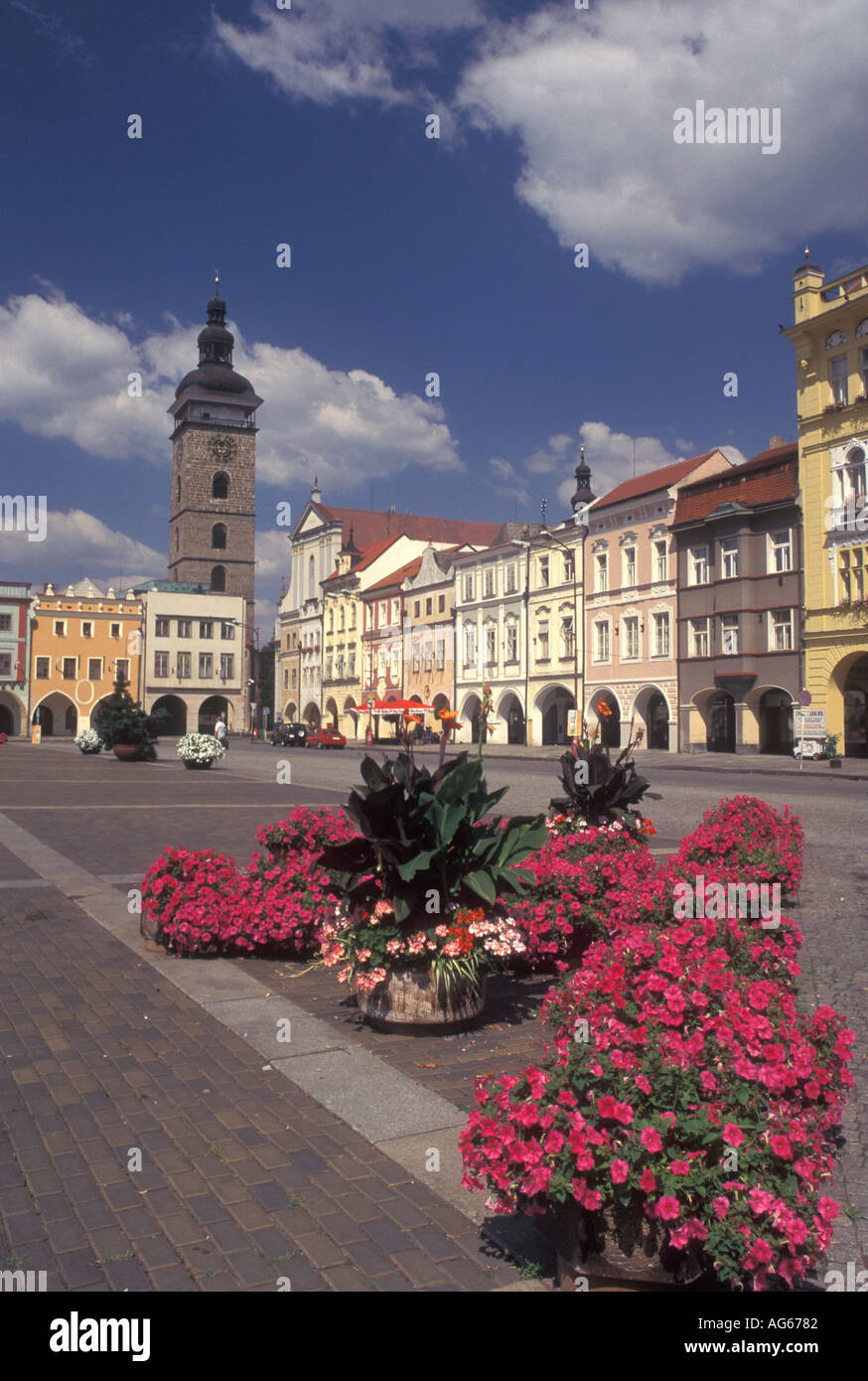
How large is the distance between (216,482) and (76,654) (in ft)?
79.0

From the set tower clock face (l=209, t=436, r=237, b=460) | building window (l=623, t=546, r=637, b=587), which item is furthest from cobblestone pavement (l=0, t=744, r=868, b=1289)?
tower clock face (l=209, t=436, r=237, b=460)

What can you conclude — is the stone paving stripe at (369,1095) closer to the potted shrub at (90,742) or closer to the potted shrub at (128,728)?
the potted shrub at (128,728)

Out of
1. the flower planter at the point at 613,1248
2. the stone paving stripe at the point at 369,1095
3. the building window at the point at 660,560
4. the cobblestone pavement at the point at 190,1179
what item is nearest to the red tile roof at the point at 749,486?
the building window at the point at 660,560

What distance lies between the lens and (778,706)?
3975cm

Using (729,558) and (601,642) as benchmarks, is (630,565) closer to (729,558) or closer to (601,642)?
(601,642)

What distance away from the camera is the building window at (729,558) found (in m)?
40.3

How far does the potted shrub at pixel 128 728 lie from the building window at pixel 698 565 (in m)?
21.9

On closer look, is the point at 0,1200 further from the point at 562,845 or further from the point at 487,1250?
the point at 562,845

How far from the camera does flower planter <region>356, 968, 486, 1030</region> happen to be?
17.9ft

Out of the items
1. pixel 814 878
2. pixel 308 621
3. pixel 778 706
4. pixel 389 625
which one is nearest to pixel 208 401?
pixel 308 621

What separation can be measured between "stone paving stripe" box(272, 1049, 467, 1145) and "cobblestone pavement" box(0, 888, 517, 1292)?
0.28 ft

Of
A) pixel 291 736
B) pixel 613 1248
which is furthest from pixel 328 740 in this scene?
pixel 613 1248

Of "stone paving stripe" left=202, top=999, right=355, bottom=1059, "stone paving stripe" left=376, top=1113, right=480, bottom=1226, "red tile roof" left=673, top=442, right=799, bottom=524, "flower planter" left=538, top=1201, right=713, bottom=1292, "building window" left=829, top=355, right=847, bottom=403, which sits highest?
"building window" left=829, top=355, right=847, bottom=403

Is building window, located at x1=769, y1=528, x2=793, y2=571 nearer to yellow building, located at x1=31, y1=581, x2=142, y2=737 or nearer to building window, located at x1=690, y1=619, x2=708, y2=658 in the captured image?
building window, located at x1=690, y1=619, x2=708, y2=658
